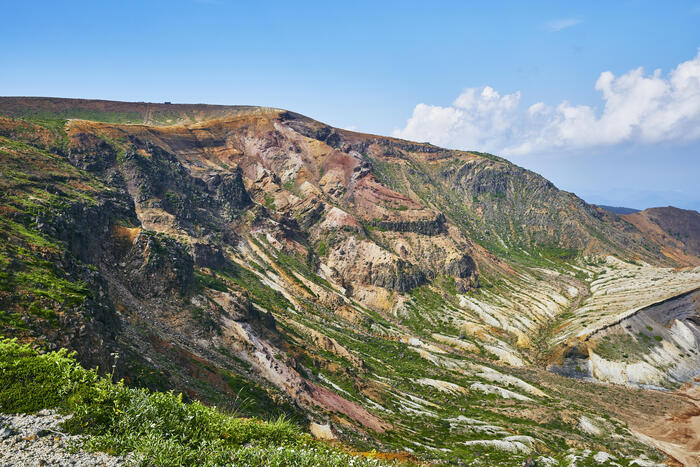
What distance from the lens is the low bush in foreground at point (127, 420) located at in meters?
11.9

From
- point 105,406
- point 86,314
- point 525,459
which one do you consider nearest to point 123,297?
point 86,314

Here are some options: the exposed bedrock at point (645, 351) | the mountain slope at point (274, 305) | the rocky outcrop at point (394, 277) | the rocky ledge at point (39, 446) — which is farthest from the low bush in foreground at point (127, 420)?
the rocky outcrop at point (394, 277)

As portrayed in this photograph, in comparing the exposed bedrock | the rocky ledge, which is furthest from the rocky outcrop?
the rocky ledge

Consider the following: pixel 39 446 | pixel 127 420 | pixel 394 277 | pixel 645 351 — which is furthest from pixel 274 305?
pixel 645 351

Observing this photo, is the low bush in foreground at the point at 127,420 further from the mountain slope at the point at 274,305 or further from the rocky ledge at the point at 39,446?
the mountain slope at the point at 274,305

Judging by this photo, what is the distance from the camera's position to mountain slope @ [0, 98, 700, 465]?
41.5 meters

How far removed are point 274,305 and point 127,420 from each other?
4198 inches

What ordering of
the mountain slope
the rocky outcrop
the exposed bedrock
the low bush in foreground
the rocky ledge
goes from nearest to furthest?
the rocky ledge
the low bush in foreground
the mountain slope
the exposed bedrock
the rocky outcrop

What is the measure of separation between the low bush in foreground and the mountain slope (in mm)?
14377

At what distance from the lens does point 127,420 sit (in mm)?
12742

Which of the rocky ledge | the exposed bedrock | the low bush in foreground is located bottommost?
the exposed bedrock

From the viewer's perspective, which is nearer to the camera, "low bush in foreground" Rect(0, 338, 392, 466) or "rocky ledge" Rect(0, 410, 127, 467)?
"rocky ledge" Rect(0, 410, 127, 467)

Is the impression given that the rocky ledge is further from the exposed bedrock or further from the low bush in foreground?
the exposed bedrock

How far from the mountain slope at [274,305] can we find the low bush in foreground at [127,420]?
14377 millimetres
